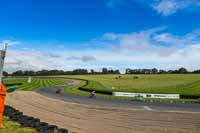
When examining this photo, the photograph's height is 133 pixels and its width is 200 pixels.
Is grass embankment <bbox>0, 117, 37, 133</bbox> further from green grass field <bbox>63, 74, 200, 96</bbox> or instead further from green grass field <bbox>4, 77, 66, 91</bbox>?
green grass field <bbox>63, 74, 200, 96</bbox>

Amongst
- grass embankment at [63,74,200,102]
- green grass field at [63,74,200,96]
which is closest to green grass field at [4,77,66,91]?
grass embankment at [63,74,200,102]

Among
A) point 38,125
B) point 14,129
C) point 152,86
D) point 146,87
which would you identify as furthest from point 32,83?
point 14,129

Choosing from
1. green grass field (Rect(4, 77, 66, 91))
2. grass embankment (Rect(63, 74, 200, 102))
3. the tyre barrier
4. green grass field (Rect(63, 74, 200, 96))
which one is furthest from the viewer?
green grass field (Rect(4, 77, 66, 91))

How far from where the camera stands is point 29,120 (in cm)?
1149

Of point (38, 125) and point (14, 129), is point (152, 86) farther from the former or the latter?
point (14, 129)

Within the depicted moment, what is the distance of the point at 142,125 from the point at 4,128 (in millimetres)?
11681

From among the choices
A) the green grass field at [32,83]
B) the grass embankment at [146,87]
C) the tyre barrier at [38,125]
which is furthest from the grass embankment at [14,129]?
the green grass field at [32,83]

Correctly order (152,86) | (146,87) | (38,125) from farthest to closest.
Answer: (152,86) < (146,87) < (38,125)

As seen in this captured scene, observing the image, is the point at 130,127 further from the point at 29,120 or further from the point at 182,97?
the point at 182,97

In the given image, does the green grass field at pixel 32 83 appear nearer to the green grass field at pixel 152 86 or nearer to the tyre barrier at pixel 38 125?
the green grass field at pixel 152 86

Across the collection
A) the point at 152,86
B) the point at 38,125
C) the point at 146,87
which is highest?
the point at 38,125

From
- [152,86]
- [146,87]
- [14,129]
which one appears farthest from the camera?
[152,86]

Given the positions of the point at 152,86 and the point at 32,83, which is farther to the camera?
the point at 32,83

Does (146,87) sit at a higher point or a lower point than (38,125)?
lower
